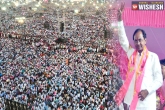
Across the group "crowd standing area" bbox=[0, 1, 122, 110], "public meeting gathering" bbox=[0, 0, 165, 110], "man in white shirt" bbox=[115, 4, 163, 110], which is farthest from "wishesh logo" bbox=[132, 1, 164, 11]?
"crowd standing area" bbox=[0, 1, 122, 110]

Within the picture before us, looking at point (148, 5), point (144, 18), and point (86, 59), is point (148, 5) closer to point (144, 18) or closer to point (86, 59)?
point (144, 18)

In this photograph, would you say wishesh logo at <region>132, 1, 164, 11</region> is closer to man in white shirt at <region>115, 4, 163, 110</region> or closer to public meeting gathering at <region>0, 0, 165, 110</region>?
public meeting gathering at <region>0, 0, 165, 110</region>

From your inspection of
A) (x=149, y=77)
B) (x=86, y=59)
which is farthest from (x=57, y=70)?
(x=149, y=77)

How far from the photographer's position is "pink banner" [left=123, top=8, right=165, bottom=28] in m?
2.92

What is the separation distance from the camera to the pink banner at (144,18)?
2.92 meters

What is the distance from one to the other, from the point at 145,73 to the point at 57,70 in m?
9.01

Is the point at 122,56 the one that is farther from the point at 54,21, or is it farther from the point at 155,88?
the point at 54,21

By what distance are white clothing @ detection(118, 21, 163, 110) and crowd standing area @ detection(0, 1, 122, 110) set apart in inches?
10.8

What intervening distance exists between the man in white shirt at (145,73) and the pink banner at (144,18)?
73mm

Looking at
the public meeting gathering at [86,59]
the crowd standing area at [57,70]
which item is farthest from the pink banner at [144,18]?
the crowd standing area at [57,70]

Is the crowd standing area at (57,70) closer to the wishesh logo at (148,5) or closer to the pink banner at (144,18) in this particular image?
the pink banner at (144,18)

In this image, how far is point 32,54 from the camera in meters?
14.6

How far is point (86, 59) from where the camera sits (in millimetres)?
13336

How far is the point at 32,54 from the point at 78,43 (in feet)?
9.39
